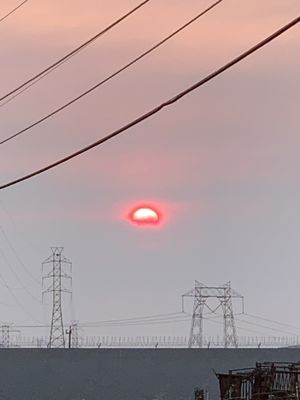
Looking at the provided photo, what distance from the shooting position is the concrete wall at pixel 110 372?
142 ft

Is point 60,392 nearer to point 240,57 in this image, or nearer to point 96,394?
point 96,394

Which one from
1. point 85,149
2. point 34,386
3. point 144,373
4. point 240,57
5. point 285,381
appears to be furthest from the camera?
point 144,373

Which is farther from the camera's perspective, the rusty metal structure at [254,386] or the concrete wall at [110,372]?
the concrete wall at [110,372]

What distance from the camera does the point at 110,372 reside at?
1797 inches

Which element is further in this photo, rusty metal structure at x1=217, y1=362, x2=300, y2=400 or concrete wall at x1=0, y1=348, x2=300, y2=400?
concrete wall at x1=0, y1=348, x2=300, y2=400

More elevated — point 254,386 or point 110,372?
point 110,372

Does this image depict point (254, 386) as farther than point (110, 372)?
No

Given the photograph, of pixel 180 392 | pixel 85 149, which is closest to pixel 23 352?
pixel 180 392

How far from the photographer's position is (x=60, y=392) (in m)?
43.5

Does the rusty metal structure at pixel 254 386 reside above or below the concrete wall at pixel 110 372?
below

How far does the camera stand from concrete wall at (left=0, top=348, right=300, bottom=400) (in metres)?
43.4

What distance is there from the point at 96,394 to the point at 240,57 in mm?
35451

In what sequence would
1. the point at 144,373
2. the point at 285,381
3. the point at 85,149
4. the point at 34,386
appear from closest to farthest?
the point at 85,149 → the point at 285,381 → the point at 34,386 → the point at 144,373

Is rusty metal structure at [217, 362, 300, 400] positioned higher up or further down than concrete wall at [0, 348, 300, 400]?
further down
